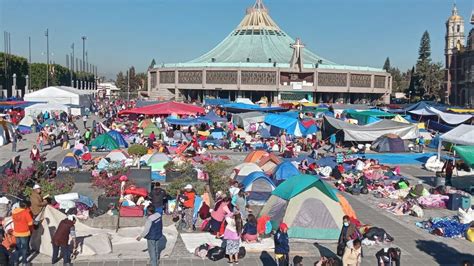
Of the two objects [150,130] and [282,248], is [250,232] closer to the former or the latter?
[282,248]

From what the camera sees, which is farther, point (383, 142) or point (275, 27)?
point (275, 27)

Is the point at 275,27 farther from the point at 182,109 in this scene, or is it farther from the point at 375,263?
the point at 375,263

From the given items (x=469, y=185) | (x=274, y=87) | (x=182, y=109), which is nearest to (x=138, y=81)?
(x=274, y=87)

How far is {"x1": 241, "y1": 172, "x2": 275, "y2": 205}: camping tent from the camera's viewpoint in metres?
15.6

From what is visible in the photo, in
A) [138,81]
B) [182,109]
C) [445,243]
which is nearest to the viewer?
[445,243]

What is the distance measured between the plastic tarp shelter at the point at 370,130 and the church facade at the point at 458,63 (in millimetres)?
45467

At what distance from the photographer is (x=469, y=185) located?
18859mm

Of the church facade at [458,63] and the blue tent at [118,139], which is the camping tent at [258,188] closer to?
the blue tent at [118,139]

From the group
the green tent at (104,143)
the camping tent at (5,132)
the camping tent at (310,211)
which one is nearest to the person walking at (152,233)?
the camping tent at (310,211)

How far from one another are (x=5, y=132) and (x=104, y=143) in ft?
21.6

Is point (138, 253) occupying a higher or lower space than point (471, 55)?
lower

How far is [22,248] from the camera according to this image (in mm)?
9812

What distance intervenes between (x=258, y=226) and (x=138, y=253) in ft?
9.80

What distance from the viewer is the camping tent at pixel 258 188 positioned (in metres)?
15.6
